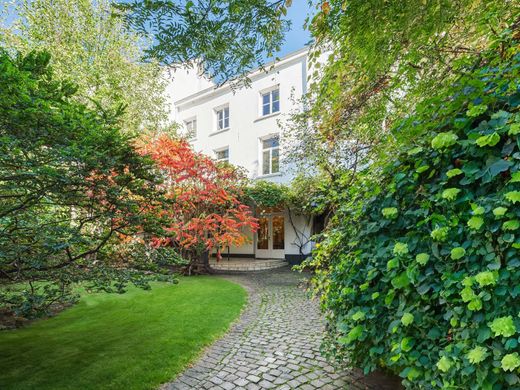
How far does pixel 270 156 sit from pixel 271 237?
4.66 metres

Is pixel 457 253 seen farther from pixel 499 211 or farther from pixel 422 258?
pixel 499 211

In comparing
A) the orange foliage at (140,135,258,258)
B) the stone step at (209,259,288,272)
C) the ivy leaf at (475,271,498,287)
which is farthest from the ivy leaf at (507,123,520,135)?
the stone step at (209,259,288,272)

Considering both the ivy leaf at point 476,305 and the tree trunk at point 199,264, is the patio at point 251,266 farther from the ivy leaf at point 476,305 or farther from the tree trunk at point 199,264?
the ivy leaf at point 476,305

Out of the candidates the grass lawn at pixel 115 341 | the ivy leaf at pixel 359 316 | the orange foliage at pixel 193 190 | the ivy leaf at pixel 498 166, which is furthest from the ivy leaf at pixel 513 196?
the orange foliage at pixel 193 190

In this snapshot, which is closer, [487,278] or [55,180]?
[487,278]

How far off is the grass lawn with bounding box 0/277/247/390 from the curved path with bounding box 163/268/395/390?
34cm

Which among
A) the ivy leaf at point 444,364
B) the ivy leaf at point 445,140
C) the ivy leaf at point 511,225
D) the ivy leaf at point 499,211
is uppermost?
the ivy leaf at point 445,140

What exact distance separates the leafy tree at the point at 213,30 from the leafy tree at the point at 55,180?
1.19 meters

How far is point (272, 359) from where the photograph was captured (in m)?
4.02

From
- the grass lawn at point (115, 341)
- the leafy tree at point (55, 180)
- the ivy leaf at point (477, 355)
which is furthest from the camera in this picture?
the grass lawn at point (115, 341)

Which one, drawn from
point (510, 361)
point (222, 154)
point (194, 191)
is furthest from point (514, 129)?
point (222, 154)

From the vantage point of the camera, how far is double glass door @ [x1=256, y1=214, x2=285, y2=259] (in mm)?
15352

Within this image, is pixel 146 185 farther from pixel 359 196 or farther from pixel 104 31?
pixel 104 31

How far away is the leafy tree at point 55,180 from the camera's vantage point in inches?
103
